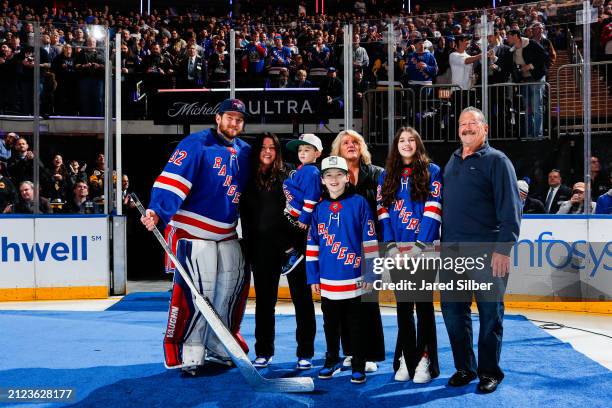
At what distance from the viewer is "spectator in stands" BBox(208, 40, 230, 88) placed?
10234 millimetres

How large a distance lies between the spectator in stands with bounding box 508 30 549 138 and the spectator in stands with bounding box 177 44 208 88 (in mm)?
4309

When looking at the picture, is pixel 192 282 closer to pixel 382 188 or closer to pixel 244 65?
pixel 382 188

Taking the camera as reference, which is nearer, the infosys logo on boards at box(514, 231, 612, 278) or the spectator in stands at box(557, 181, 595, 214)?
the infosys logo on boards at box(514, 231, 612, 278)

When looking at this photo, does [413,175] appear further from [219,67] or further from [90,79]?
[219,67]

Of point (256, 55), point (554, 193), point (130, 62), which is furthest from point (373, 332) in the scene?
point (130, 62)

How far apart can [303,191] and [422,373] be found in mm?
1288

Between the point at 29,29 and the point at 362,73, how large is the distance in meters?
3.93

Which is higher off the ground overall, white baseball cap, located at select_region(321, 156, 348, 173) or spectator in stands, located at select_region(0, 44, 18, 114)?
spectator in stands, located at select_region(0, 44, 18, 114)

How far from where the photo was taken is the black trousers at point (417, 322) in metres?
4.45

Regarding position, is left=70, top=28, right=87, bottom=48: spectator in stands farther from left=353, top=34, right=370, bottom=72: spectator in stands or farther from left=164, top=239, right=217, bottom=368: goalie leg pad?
left=164, top=239, right=217, bottom=368: goalie leg pad

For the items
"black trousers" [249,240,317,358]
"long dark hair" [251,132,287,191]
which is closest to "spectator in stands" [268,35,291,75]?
"long dark hair" [251,132,287,191]

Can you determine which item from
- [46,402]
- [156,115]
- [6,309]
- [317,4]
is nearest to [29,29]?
[156,115]

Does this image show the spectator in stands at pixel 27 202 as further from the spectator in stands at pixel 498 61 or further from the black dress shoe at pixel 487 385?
the black dress shoe at pixel 487 385

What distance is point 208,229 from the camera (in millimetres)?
4781
